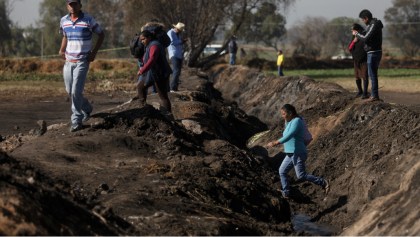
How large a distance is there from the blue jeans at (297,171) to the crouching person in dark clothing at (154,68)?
9.25ft

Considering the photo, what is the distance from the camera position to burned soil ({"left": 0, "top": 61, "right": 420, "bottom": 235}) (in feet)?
22.4

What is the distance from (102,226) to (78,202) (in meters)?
0.50

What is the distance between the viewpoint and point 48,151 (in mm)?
10195

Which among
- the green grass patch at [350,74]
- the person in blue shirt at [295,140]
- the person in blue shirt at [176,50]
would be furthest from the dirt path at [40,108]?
the green grass patch at [350,74]

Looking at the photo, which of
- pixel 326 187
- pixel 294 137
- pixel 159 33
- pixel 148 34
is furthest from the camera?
pixel 159 33

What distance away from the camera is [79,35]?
11312 mm

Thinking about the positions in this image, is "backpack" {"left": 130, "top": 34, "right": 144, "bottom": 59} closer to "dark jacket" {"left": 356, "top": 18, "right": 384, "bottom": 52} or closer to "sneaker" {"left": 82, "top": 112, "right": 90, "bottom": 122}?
"sneaker" {"left": 82, "top": 112, "right": 90, "bottom": 122}

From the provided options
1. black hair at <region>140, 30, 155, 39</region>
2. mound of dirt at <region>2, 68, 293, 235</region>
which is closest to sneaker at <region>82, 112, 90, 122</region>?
mound of dirt at <region>2, 68, 293, 235</region>

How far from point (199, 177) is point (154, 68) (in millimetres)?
3638

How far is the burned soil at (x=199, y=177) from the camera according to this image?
6.82 metres

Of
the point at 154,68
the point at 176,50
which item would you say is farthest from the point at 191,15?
the point at 154,68

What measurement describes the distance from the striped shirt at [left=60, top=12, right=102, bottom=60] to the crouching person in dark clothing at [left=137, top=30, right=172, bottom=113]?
1.73 meters

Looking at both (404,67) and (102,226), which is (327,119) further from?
(404,67)

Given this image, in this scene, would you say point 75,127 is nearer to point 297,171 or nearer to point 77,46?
point 77,46
